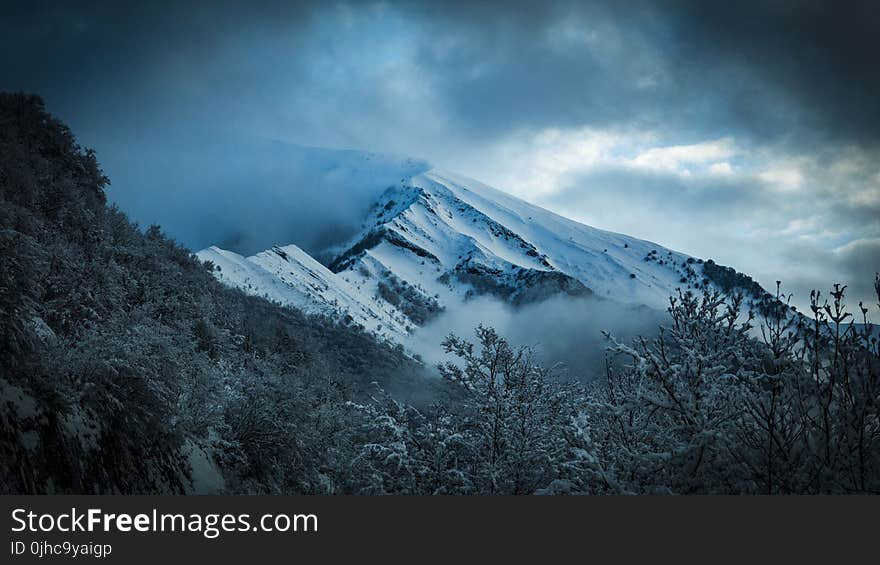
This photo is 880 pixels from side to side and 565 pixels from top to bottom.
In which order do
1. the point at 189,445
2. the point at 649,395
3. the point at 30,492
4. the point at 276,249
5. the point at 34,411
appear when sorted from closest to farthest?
the point at 649,395 < the point at 30,492 < the point at 34,411 < the point at 189,445 < the point at 276,249

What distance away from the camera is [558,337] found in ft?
430

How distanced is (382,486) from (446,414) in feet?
11.3

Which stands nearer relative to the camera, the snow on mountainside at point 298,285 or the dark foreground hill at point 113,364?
the dark foreground hill at point 113,364

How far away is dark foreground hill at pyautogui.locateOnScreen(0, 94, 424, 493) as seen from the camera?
11102 millimetres

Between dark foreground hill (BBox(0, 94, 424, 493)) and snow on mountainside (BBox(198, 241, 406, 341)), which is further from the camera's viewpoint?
snow on mountainside (BBox(198, 241, 406, 341))

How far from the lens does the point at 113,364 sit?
1288cm

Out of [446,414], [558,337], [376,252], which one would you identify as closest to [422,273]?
[376,252]

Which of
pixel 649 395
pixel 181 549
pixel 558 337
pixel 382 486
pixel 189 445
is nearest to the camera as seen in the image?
pixel 181 549

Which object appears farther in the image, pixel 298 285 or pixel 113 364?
pixel 298 285

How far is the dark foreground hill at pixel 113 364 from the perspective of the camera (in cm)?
1110

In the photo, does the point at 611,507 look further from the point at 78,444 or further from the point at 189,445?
the point at 189,445

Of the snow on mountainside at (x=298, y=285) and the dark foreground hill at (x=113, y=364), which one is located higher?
the snow on mountainside at (x=298, y=285)

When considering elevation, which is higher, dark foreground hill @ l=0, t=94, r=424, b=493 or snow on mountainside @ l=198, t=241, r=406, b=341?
snow on mountainside @ l=198, t=241, r=406, b=341

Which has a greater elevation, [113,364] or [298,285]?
[298,285]
